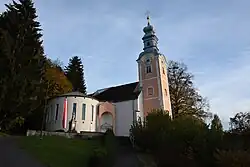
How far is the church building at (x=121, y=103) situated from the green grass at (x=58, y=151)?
43.5 feet

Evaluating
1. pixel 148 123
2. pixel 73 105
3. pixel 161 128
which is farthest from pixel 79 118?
pixel 161 128

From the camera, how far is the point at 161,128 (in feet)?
80.2

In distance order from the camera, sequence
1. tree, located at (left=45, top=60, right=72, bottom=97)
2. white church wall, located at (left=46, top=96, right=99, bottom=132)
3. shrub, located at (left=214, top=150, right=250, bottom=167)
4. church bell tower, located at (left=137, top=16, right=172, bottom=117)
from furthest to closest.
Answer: church bell tower, located at (left=137, top=16, right=172, bottom=117) → tree, located at (left=45, top=60, right=72, bottom=97) → white church wall, located at (left=46, top=96, right=99, bottom=132) → shrub, located at (left=214, top=150, right=250, bottom=167)

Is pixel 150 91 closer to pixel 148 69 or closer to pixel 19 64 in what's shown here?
pixel 148 69

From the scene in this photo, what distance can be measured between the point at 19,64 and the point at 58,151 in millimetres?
11282

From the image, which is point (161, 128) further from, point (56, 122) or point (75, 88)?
point (75, 88)

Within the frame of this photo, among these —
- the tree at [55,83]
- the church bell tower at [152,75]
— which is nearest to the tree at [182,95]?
the church bell tower at [152,75]

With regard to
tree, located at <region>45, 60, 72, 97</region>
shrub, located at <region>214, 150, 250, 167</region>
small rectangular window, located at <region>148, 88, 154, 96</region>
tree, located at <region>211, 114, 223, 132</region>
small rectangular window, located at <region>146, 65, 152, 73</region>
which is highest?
small rectangular window, located at <region>146, 65, 152, 73</region>

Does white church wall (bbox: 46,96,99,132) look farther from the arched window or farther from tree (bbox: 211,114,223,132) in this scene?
tree (bbox: 211,114,223,132)

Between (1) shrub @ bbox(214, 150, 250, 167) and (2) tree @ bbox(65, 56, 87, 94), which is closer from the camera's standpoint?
(1) shrub @ bbox(214, 150, 250, 167)

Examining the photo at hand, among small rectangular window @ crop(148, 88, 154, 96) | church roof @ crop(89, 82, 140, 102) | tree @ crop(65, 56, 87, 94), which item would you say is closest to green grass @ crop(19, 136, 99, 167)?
church roof @ crop(89, 82, 140, 102)

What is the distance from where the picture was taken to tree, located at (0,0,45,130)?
85.1ft

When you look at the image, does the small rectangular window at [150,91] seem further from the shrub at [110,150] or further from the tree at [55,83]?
the shrub at [110,150]

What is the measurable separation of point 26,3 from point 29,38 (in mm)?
4717
